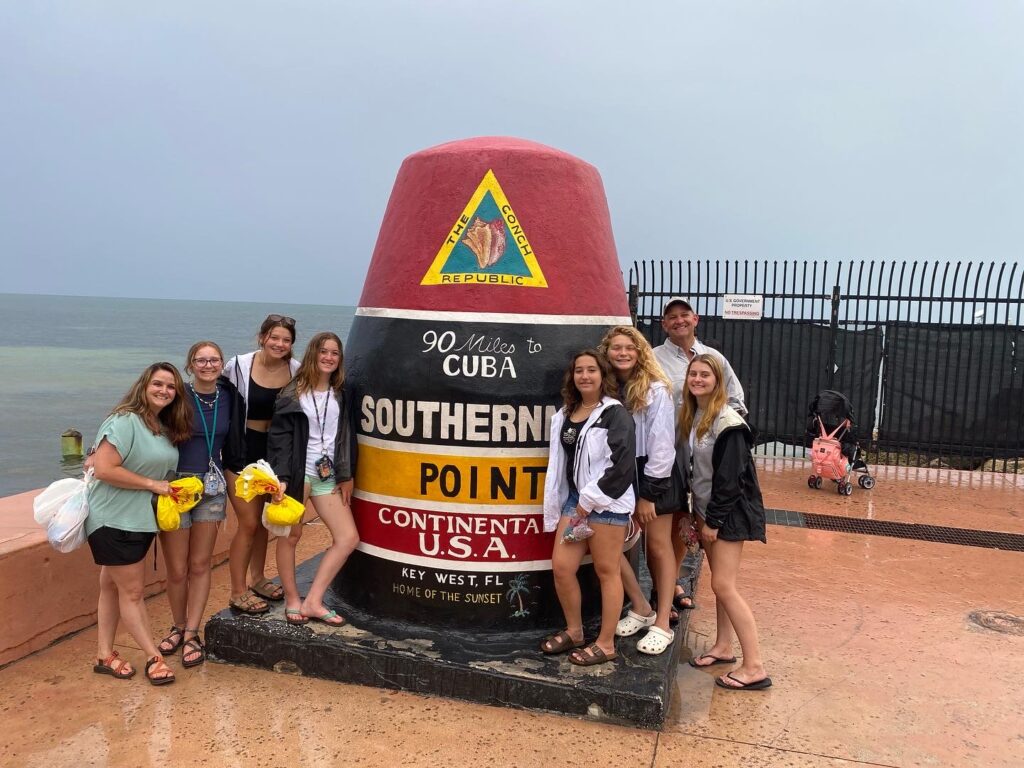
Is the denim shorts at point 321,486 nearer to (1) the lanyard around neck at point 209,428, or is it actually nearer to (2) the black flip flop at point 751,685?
(1) the lanyard around neck at point 209,428

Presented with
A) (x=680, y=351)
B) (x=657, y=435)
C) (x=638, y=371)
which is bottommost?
(x=657, y=435)

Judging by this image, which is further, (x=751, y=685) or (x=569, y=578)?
(x=751, y=685)

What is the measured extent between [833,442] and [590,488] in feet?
20.4

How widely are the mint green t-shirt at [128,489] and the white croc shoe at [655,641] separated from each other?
274cm

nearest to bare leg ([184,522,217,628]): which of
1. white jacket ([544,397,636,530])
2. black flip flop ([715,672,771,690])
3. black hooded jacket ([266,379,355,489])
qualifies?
black hooded jacket ([266,379,355,489])

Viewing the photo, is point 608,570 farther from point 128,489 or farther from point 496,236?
point 128,489

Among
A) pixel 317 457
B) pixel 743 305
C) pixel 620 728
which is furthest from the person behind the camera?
pixel 743 305

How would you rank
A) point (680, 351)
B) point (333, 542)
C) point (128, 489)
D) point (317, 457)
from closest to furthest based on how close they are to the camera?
point (128, 489) < point (317, 457) < point (333, 542) < point (680, 351)

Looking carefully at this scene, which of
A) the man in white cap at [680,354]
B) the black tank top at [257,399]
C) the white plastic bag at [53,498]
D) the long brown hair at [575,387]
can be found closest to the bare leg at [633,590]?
the man in white cap at [680,354]

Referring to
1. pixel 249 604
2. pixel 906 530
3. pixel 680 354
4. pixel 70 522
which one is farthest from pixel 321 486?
pixel 906 530

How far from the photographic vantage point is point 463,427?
4.33 m

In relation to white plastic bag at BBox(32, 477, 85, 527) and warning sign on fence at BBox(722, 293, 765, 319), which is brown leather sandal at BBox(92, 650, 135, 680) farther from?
warning sign on fence at BBox(722, 293, 765, 319)

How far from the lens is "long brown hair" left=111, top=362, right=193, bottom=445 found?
396 cm

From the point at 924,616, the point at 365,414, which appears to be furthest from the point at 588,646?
the point at 924,616
